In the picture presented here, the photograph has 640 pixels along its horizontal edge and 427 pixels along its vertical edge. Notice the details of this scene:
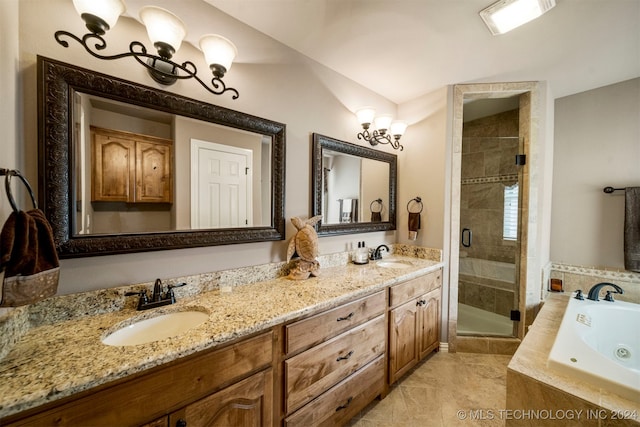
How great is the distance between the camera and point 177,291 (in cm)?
126

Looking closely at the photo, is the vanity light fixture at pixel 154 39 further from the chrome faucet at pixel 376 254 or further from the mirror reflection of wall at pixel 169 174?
the chrome faucet at pixel 376 254

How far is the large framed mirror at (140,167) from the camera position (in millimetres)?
996

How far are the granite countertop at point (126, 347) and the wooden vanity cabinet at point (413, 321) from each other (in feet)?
1.30

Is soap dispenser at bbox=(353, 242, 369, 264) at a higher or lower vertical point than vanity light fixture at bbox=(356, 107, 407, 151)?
lower

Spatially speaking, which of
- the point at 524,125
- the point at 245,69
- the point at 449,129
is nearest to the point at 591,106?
the point at 524,125

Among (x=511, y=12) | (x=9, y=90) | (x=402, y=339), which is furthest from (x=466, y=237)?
(x=9, y=90)

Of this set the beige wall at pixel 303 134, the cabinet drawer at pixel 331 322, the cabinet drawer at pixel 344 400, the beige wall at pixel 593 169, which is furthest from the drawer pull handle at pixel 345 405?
the beige wall at pixel 593 169

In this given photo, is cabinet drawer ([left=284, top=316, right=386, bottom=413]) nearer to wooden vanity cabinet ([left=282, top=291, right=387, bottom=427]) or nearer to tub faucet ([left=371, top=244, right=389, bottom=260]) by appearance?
wooden vanity cabinet ([left=282, top=291, right=387, bottom=427])

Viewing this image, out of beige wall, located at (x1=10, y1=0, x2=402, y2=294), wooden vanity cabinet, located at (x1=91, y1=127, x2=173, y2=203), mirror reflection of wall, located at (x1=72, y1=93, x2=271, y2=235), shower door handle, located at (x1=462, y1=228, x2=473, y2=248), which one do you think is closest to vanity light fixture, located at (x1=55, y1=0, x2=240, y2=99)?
beige wall, located at (x1=10, y1=0, x2=402, y2=294)

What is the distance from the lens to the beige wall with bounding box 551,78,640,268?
7.07 ft

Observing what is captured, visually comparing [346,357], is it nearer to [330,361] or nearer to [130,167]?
[330,361]

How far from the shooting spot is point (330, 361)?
52.5 inches

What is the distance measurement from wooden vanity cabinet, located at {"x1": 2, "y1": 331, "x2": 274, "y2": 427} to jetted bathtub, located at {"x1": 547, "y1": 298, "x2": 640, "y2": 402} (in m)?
1.49

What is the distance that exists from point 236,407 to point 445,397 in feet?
5.33
